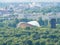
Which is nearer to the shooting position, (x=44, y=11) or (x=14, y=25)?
(x=14, y=25)

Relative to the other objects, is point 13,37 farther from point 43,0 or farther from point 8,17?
point 43,0

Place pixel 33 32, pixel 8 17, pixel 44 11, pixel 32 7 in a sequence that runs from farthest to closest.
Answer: pixel 32 7, pixel 44 11, pixel 8 17, pixel 33 32

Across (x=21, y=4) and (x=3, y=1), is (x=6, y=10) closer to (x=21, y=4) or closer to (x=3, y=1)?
(x=21, y=4)

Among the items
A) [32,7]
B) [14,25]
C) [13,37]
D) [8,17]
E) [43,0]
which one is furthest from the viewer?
[43,0]

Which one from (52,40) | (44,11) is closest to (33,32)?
(52,40)

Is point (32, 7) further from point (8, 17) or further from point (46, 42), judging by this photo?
point (46, 42)

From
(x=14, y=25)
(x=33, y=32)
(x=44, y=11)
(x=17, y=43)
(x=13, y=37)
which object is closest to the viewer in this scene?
(x=17, y=43)

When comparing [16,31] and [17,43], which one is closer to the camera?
[17,43]

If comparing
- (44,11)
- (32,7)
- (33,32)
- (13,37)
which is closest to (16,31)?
(33,32)

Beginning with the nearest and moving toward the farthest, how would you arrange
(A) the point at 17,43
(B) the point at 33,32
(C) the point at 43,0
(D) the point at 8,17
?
(A) the point at 17,43 → (B) the point at 33,32 → (D) the point at 8,17 → (C) the point at 43,0
